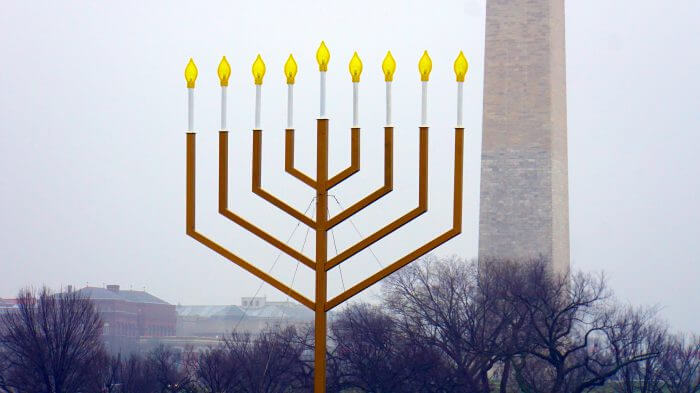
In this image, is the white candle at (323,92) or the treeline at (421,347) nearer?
the white candle at (323,92)

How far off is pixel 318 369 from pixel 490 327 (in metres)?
26.4

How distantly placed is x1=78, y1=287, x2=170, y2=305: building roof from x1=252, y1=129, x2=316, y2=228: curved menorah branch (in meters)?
43.5

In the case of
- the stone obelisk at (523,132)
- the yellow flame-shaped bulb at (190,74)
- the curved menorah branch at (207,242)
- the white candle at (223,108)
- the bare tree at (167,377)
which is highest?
the stone obelisk at (523,132)

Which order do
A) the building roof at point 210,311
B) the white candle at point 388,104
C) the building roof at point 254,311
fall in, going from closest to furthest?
the white candle at point 388,104 < the building roof at point 254,311 < the building roof at point 210,311

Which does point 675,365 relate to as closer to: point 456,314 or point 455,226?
point 456,314

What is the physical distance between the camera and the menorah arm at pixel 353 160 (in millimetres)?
11054

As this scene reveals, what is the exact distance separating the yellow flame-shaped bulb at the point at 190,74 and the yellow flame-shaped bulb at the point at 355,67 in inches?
43.8

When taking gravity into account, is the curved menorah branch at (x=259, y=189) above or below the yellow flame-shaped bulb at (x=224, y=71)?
below

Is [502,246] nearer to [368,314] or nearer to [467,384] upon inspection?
[368,314]

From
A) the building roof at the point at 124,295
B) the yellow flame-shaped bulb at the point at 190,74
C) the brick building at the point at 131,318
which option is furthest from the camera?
the building roof at the point at 124,295

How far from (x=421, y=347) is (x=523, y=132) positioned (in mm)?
7393

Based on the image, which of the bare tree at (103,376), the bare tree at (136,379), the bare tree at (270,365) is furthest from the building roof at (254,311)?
the bare tree at (103,376)

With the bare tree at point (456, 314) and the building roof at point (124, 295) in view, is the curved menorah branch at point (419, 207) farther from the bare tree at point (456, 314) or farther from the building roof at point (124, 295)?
the building roof at point (124, 295)

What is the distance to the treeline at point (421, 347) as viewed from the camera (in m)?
33.4
